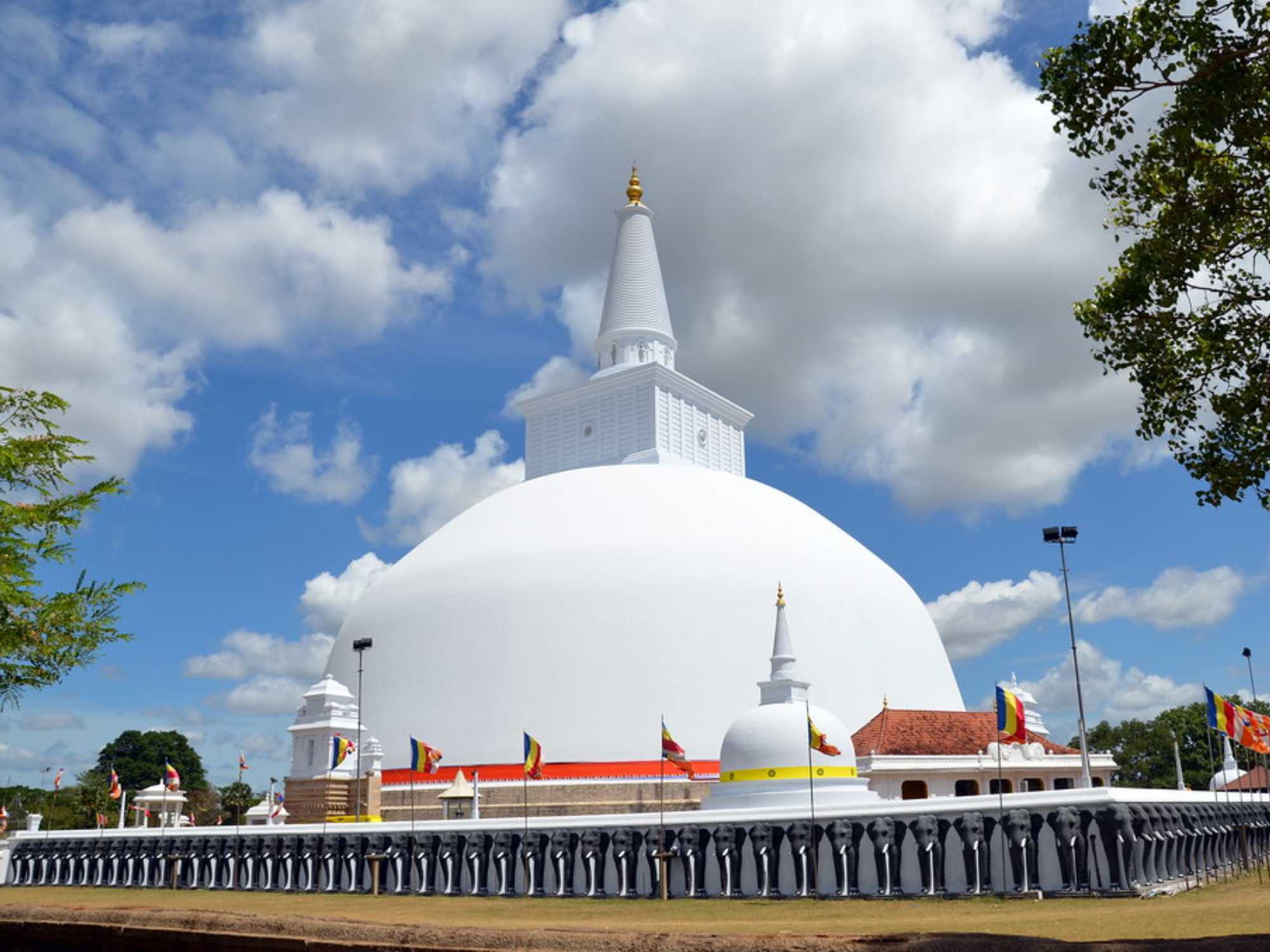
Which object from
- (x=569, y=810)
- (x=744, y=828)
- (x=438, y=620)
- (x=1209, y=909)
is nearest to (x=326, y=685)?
(x=438, y=620)

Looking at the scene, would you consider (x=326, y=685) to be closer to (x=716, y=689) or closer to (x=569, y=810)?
(x=569, y=810)

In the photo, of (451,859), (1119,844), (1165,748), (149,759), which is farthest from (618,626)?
(149,759)

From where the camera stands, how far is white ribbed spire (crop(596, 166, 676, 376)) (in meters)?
54.3

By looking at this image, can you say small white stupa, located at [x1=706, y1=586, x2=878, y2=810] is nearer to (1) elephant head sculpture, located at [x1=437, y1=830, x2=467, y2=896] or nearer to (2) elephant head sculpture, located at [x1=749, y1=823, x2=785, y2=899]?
(2) elephant head sculpture, located at [x1=749, y1=823, x2=785, y2=899]

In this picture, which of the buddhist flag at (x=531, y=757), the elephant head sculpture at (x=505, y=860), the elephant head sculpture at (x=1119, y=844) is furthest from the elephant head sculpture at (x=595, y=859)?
the elephant head sculpture at (x=1119, y=844)

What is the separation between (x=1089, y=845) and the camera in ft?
68.0

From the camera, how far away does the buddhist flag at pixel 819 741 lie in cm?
2740

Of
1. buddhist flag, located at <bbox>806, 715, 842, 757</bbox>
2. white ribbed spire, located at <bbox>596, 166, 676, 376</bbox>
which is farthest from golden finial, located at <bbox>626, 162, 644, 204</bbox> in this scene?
buddhist flag, located at <bbox>806, 715, 842, 757</bbox>

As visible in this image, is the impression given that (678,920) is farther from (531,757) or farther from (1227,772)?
(1227,772)

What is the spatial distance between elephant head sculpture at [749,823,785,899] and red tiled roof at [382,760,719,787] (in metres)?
12.2

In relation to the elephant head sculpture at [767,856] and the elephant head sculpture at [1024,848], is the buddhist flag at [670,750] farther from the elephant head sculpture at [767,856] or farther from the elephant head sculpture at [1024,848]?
the elephant head sculpture at [1024,848]

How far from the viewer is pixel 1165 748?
7788cm

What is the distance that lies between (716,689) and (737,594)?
3.97 metres

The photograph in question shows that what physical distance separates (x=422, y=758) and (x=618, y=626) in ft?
26.5
